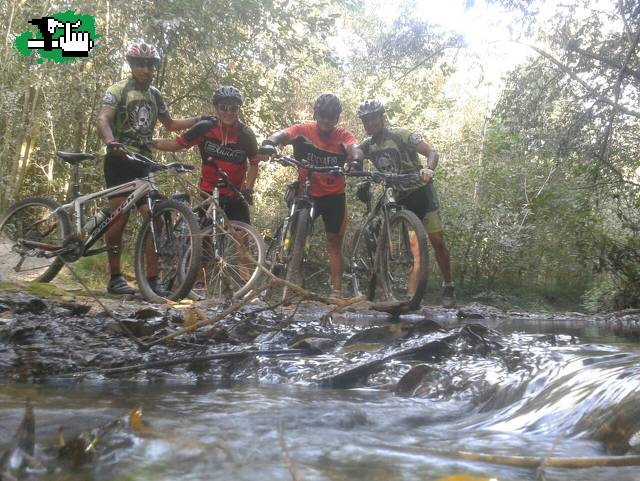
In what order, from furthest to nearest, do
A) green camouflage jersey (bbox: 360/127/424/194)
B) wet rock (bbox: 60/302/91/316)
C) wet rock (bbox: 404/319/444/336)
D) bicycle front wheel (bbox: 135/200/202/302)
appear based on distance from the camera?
green camouflage jersey (bbox: 360/127/424/194) → bicycle front wheel (bbox: 135/200/202/302) → wet rock (bbox: 60/302/91/316) → wet rock (bbox: 404/319/444/336)

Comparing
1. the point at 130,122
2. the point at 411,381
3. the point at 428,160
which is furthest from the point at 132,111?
the point at 411,381

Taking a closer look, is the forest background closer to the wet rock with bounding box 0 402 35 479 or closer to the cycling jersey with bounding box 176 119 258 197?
the cycling jersey with bounding box 176 119 258 197

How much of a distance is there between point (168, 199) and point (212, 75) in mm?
4823

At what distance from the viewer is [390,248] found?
603 centimetres

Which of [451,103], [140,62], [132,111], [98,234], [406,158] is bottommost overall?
[98,234]

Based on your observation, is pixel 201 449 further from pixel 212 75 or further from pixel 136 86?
pixel 212 75

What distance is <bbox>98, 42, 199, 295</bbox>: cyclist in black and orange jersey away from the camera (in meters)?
5.45

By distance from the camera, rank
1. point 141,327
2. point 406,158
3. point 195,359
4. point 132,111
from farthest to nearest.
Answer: point 406,158, point 132,111, point 141,327, point 195,359

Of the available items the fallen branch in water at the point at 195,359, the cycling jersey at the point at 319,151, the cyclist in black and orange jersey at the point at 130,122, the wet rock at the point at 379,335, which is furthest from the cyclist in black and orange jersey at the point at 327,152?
the fallen branch in water at the point at 195,359

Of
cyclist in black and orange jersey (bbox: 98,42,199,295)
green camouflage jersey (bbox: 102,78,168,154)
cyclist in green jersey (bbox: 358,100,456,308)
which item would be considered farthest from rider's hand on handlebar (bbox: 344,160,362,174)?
green camouflage jersey (bbox: 102,78,168,154)

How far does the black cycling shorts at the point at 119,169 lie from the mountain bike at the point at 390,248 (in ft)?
6.82

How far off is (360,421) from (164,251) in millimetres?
3907

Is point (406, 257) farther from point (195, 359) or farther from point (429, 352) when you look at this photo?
point (195, 359)

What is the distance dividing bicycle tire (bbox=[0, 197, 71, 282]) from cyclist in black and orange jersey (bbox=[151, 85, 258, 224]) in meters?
1.17
